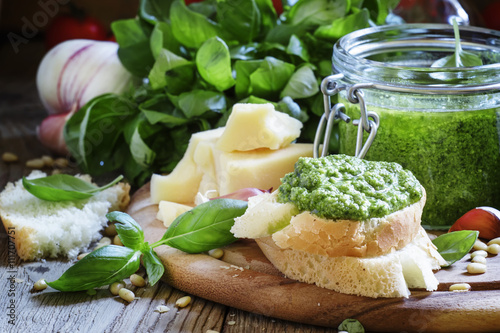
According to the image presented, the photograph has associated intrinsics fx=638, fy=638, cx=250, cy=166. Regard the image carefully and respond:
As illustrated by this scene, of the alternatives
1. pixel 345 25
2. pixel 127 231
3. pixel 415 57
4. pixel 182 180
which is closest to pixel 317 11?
pixel 345 25

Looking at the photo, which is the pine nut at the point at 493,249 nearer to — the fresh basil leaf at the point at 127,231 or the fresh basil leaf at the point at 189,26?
the fresh basil leaf at the point at 127,231

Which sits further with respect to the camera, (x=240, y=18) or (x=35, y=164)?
(x=35, y=164)

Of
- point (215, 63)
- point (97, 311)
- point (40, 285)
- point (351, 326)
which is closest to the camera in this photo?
point (351, 326)

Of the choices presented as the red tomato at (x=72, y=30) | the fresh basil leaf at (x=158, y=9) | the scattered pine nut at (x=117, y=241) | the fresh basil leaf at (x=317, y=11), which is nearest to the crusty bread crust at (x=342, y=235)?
the scattered pine nut at (x=117, y=241)

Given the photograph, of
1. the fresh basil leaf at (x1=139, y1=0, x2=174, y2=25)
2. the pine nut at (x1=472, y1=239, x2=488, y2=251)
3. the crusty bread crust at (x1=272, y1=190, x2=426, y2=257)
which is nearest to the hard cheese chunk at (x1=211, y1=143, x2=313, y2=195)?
the crusty bread crust at (x1=272, y1=190, x2=426, y2=257)

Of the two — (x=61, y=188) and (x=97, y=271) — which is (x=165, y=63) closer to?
(x=61, y=188)

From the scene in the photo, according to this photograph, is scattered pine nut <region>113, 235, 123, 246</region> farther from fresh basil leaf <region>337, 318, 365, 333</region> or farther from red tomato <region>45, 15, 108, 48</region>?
red tomato <region>45, 15, 108, 48</region>
